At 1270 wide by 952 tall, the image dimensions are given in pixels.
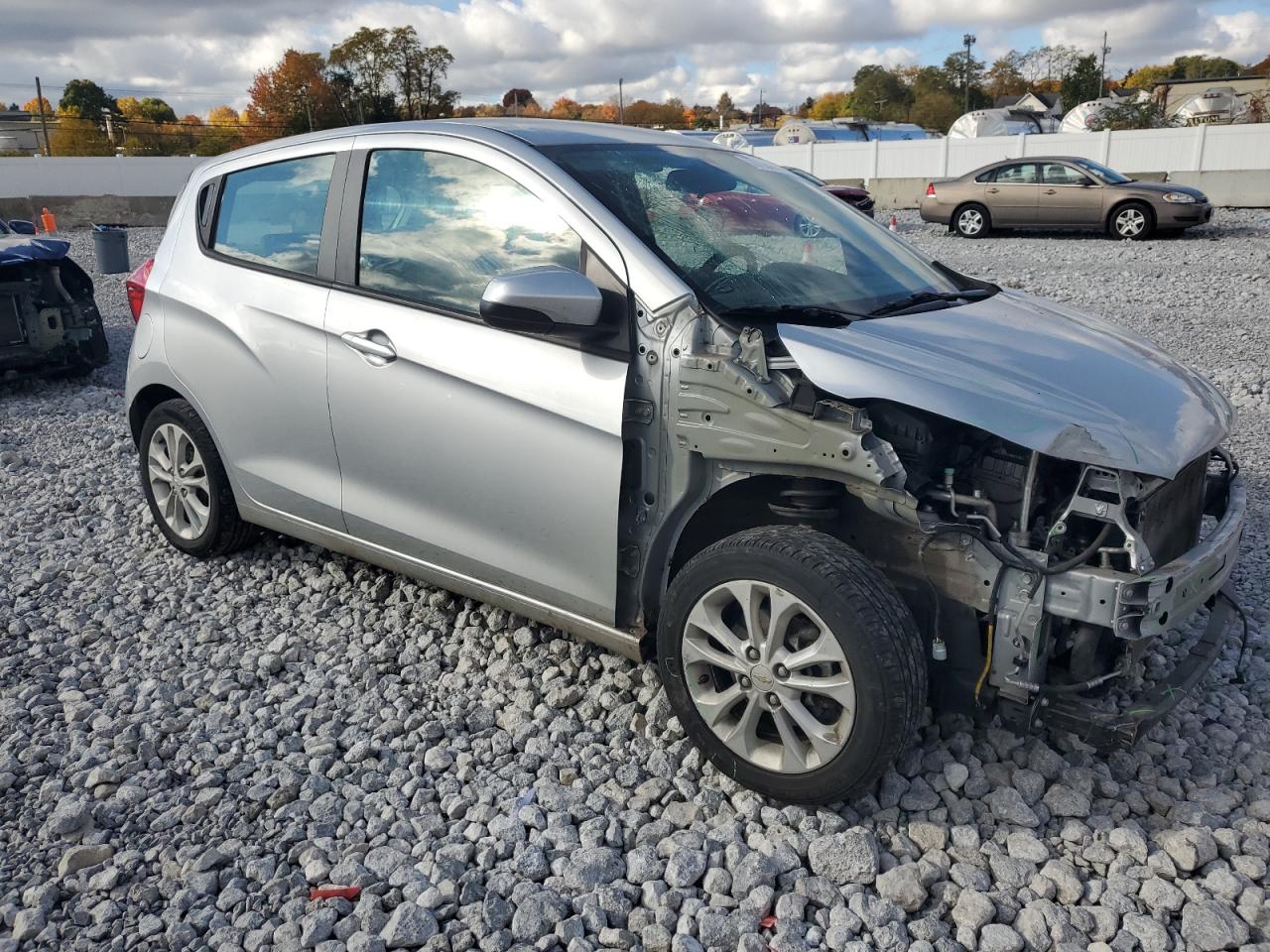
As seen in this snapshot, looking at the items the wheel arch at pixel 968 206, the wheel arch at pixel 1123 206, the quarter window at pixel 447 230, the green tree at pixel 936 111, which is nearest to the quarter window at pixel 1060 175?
the wheel arch at pixel 1123 206

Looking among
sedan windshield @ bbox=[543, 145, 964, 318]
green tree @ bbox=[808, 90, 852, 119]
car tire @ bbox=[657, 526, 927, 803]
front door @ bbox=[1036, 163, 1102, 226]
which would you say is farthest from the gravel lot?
green tree @ bbox=[808, 90, 852, 119]

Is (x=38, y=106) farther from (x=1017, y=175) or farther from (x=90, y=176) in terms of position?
(x=1017, y=175)

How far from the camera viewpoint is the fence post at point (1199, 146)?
2469cm

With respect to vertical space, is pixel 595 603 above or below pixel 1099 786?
above

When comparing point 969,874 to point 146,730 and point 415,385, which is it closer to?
point 415,385

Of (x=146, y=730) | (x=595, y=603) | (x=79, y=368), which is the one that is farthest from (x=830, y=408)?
(x=79, y=368)

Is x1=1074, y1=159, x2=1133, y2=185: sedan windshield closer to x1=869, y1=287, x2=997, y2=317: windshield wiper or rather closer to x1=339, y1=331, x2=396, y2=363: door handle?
x1=869, y1=287, x2=997, y2=317: windshield wiper

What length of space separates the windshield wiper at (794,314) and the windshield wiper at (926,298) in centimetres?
21

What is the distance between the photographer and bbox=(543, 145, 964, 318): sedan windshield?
131 inches

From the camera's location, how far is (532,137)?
12.1ft

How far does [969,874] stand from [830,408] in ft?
4.21

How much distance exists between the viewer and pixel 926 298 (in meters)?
3.72

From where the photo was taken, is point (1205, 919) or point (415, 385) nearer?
point (1205, 919)

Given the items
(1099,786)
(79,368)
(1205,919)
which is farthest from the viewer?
(79,368)
